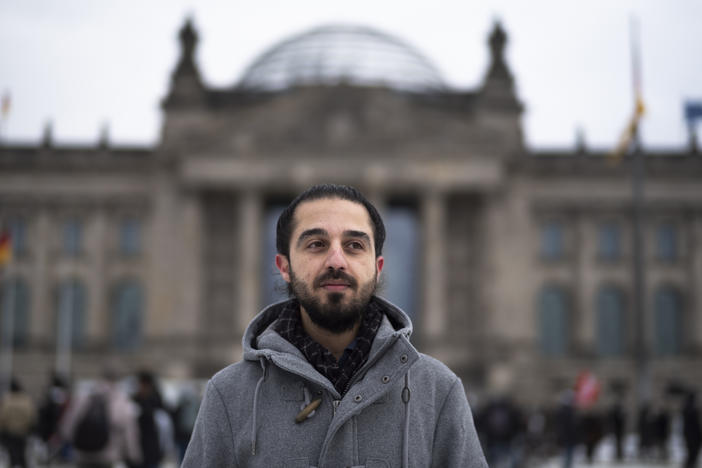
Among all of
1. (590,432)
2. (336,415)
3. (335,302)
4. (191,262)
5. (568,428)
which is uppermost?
(335,302)

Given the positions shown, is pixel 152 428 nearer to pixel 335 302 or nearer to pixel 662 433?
pixel 335 302

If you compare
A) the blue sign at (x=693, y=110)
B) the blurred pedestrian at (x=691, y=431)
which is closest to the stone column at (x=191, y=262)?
the blue sign at (x=693, y=110)

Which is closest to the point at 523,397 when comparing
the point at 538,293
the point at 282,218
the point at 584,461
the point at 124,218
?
the point at 538,293

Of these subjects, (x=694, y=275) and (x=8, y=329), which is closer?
(x=8, y=329)

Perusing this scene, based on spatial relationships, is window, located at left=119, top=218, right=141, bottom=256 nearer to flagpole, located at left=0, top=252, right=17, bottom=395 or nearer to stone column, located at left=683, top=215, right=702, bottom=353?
flagpole, located at left=0, top=252, right=17, bottom=395

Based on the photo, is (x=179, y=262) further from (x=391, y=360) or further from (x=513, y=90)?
(x=391, y=360)

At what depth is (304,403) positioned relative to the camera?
9.36ft

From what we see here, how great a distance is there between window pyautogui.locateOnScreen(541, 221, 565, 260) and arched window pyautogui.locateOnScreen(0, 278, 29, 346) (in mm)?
33767

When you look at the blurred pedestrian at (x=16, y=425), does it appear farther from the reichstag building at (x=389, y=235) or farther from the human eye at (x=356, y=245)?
the reichstag building at (x=389, y=235)

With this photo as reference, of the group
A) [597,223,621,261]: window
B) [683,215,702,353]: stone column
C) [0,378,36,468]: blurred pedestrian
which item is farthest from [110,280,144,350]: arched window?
[0,378,36,468]: blurred pedestrian

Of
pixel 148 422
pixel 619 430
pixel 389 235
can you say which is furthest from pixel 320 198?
pixel 389 235

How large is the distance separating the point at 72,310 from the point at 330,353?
56.5m

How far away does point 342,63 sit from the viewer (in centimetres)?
6531

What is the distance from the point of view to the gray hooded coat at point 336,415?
A: 9.20 ft
